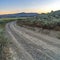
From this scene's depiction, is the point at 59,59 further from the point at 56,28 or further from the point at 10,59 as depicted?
the point at 56,28

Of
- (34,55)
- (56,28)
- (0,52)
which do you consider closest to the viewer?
(34,55)

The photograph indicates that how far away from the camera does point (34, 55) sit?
524 inches

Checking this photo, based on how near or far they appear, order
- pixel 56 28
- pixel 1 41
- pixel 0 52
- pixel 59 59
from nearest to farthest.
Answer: pixel 59 59 < pixel 0 52 < pixel 1 41 < pixel 56 28

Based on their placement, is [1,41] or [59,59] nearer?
[59,59]

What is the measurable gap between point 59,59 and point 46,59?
737 mm

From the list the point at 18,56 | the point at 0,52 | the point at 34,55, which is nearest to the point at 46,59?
the point at 34,55

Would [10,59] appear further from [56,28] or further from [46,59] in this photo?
[56,28]

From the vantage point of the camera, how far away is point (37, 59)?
12.3 m

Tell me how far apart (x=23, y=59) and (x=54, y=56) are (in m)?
1.89

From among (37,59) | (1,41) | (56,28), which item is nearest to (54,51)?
(37,59)

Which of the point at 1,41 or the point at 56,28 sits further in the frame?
the point at 56,28

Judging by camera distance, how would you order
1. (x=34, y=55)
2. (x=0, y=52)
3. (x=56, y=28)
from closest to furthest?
(x=34, y=55) → (x=0, y=52) → (x=56, y=28)

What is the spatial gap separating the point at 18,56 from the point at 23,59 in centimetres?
107

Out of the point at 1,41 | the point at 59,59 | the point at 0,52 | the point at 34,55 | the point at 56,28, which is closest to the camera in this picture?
the point at 59,59
